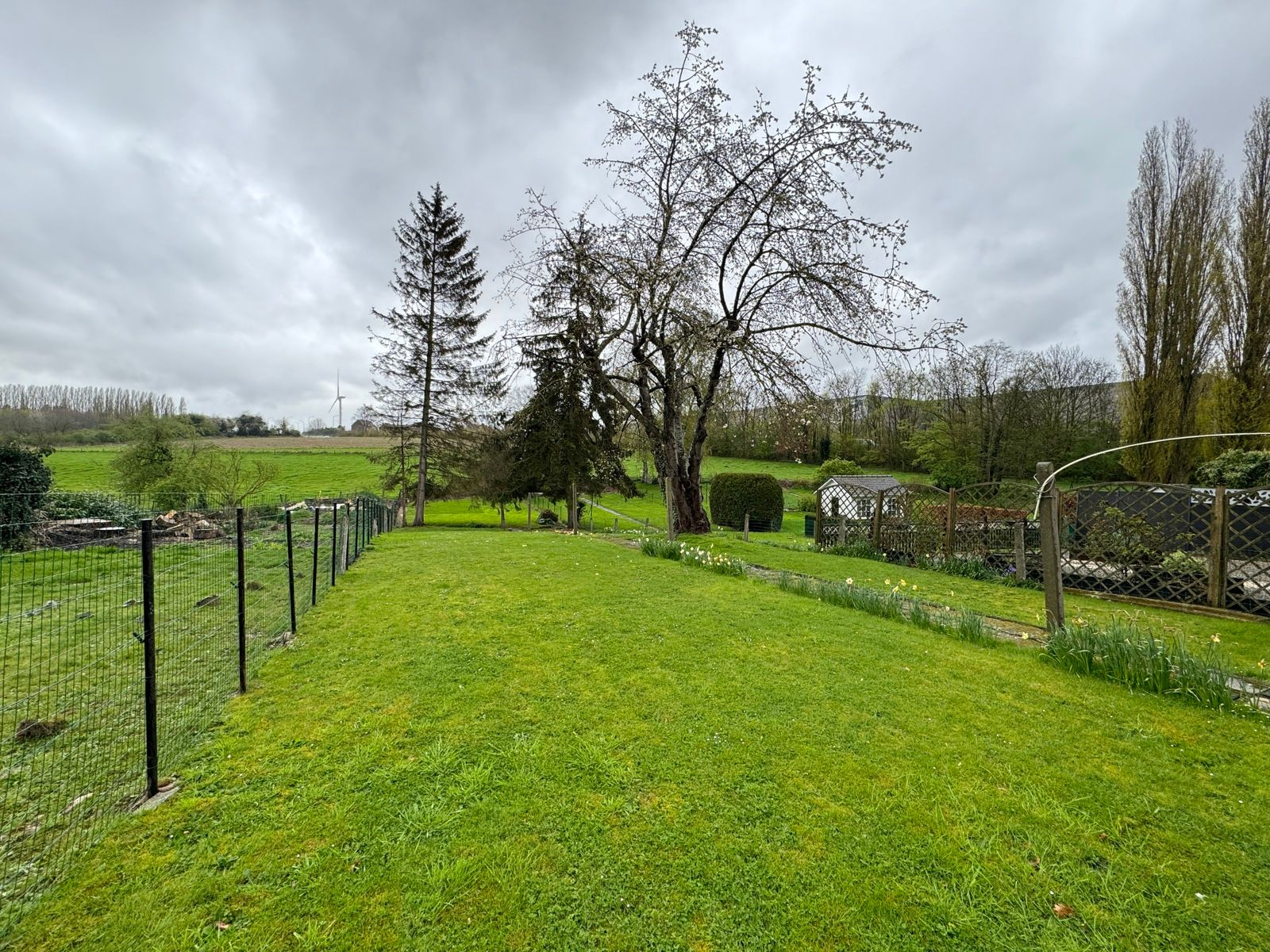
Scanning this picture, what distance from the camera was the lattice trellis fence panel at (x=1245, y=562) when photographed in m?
6.29

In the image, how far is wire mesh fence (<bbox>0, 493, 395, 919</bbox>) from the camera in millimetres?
2238

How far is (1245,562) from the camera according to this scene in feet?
21.5

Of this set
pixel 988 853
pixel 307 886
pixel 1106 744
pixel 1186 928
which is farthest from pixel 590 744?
pixel 1106 744

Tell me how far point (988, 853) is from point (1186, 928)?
0.57m

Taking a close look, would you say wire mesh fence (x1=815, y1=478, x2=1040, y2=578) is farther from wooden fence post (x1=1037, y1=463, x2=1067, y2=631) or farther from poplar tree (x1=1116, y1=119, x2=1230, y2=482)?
poplar tree (x1=1116, y1=119, x2=1230, y2=482)

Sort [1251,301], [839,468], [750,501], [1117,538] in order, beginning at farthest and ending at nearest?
[839,468] < [750,501] < [1251,301] < [1117,538]

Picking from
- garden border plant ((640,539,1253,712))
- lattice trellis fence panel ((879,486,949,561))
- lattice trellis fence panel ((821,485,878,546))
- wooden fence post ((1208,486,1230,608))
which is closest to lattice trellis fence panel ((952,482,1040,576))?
lattice trellis fence panel ((879,486,949,561))

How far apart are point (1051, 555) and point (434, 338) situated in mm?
22848

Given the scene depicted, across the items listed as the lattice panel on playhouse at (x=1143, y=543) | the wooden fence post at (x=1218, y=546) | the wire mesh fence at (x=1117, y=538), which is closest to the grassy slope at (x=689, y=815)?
the wire mesh fence at (x=1117, y=538)

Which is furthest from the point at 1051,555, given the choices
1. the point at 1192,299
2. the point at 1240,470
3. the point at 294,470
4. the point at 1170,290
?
the point at 294,470

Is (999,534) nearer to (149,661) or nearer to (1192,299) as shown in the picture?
(149,661)

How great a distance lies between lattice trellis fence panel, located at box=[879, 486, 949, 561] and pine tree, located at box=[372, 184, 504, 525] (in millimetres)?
16147

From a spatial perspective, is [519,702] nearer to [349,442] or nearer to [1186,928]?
[1186,928]

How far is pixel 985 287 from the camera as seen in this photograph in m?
18.8
